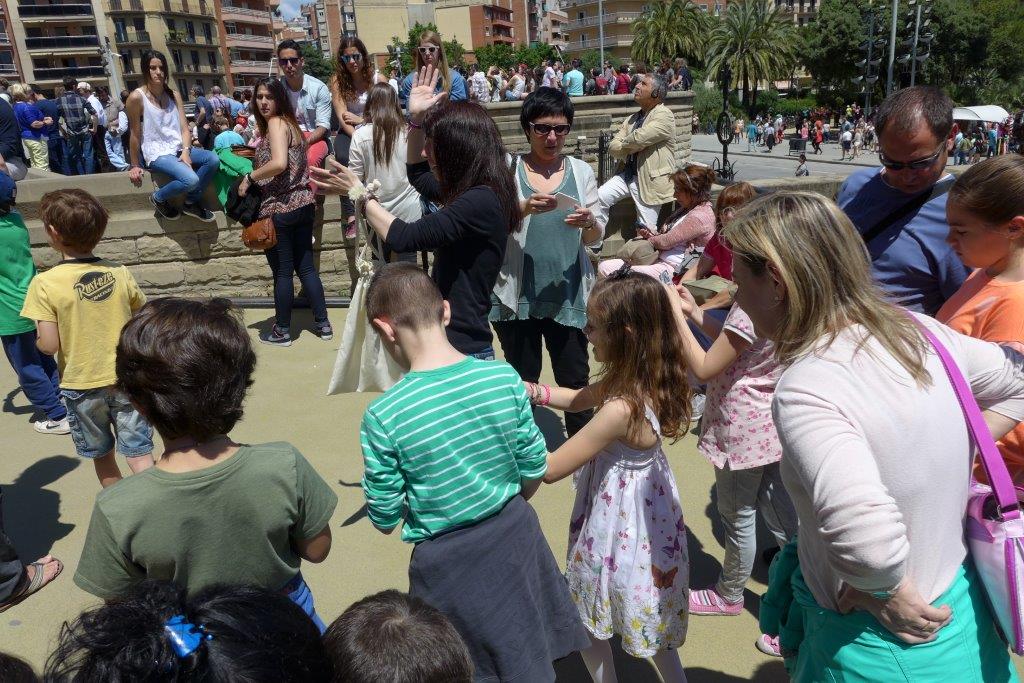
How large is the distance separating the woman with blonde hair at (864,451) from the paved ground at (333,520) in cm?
129

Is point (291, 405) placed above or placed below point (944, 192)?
below

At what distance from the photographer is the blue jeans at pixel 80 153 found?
1249 cm

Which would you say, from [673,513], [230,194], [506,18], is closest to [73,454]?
[230,194]

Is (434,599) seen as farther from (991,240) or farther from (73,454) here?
(73,454)

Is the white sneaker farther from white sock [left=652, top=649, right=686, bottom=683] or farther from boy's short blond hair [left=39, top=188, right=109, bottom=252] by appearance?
white sock [left=652, top=649, right=686, bottom=683]

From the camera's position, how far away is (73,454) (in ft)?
14.9

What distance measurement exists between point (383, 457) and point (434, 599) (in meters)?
0.43

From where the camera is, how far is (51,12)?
69375 mm

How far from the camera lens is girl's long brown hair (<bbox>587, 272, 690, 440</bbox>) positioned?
222 cm

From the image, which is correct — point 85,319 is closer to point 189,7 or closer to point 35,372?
point 35,372

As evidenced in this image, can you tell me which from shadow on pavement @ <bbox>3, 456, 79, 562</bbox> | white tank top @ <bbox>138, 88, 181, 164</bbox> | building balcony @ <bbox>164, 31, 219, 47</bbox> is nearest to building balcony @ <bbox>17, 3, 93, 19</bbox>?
building balcony @ <bbox>164, 31, 219, 47</bbox>

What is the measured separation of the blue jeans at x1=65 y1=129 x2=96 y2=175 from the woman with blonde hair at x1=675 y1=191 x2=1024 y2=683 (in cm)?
1407

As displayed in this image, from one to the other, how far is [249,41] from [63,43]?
77.3 feet

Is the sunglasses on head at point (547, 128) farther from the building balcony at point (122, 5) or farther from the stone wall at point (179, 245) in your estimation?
the building balcony at point (122, 5)
